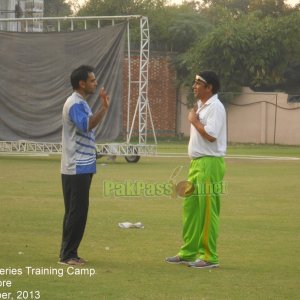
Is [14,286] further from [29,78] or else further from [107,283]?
[29,78]

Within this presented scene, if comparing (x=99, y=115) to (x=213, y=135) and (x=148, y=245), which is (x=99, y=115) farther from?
(x=148, y=245)

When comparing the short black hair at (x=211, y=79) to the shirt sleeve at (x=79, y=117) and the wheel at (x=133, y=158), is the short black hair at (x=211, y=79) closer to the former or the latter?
the shirt sleeve at (x=79, y=117)

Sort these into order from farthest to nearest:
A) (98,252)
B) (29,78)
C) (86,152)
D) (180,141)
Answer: (180,141) → (29,78) → (98,252) → (86,152)

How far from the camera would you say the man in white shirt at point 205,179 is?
9422 millimetres

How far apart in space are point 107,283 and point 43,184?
34.6 feet

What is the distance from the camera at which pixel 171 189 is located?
10688 mm

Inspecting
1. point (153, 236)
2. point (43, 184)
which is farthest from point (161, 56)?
point (153, 236)

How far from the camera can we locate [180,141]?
44312 millimetres

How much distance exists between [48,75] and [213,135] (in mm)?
18592

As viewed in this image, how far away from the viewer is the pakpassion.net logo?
943 cm

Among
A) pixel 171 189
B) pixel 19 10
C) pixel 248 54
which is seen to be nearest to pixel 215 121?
pixel 171 189

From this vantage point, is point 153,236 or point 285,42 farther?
point 285,42

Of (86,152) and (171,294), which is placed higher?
(86,152)

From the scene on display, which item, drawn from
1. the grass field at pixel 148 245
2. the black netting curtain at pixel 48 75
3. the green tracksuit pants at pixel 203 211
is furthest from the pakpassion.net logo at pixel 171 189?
the black netting curtain at pixel 48 75
